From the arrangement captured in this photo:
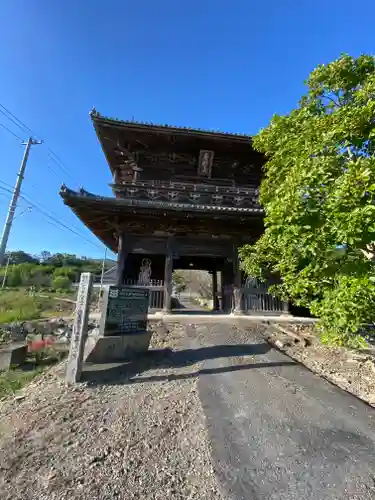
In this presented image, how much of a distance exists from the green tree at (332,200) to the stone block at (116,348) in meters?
3.79

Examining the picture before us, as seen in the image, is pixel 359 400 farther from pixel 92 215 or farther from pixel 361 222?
pixel 92 215

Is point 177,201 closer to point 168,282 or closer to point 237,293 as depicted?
point 168,282

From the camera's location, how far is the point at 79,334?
4875 mm

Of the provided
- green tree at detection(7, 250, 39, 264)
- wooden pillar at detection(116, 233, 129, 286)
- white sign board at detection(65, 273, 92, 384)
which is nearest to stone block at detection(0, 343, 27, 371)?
white sign board at detection(65, 273, 92, 384)

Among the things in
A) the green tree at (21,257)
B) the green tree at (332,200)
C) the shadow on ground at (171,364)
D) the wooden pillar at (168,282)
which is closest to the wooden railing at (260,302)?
the wooden pillar at (168,282)

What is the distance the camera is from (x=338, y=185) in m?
3.46

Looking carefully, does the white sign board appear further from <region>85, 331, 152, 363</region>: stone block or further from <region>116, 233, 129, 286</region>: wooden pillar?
<region>116, 233, 129, 286</region>: wooden pillar

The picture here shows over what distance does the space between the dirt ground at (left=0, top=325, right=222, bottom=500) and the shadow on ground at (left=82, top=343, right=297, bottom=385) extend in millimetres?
74

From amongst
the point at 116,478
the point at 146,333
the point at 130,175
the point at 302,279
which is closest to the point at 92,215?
the point at 130,175

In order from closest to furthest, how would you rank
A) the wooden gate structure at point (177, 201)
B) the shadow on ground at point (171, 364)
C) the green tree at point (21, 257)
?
the shadow on ground at point (171, 364)
the wooden gate structure at point (177, 201)
the green tree at point (21, 257)

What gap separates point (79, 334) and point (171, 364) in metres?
2.07

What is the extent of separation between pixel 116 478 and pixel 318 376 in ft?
14.4

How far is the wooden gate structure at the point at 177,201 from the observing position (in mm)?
10289

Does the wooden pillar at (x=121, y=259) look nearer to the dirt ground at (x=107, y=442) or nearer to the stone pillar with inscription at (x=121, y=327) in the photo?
the stone pillar with inscription at (x=121, y=327)
